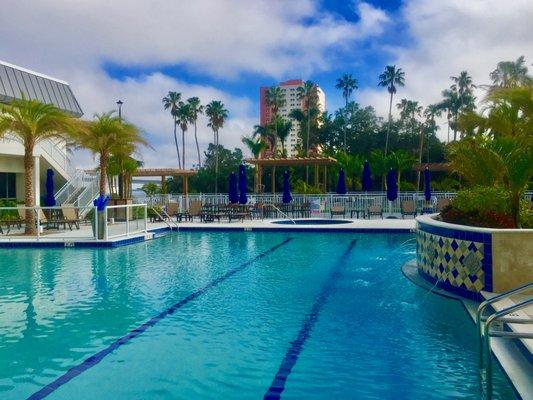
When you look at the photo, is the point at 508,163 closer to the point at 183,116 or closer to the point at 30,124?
the point at 30,124

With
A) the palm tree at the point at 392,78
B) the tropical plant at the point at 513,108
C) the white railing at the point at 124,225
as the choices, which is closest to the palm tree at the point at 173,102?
the palm tree at the point at 392,78

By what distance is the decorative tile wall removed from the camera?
6414 mm

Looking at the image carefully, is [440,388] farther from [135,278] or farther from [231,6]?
[231,6]

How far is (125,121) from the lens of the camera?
19.8m

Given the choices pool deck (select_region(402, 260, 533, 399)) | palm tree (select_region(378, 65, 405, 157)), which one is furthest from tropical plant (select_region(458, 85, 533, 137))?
palm tree (select_region(378, 65, 405, 157))

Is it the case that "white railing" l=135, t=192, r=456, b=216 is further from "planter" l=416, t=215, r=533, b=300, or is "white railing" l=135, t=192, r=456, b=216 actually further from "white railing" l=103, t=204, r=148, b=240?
"planter" l=416, t=215, r=533, b=300

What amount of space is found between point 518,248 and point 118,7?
10489mm

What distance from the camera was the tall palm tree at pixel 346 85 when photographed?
169 feet

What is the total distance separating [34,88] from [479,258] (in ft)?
82.1

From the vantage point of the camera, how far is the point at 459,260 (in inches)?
268

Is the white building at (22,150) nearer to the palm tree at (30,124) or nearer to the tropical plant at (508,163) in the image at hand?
the palm tree at (30,124)

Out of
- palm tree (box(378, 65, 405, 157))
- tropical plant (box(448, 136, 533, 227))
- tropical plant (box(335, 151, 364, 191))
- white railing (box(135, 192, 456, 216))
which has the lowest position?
white railing (box(135, 192, 456, 216))

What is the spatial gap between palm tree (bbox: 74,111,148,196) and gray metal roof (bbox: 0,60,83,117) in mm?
5161

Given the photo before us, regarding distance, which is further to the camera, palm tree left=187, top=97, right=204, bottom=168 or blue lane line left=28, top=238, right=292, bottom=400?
palm tree left=187, top=97, right=204, bottom=168
